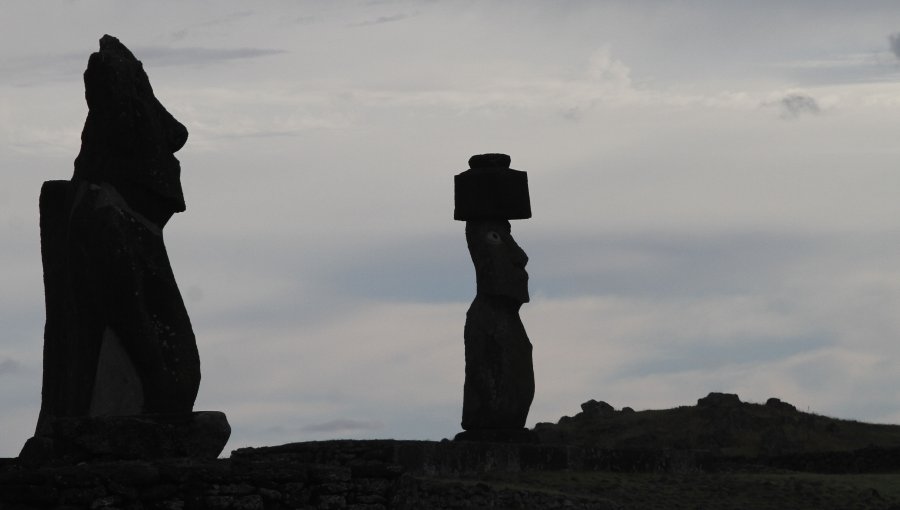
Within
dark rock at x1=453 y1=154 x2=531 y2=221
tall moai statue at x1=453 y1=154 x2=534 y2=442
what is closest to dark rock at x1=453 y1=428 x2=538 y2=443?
tall moai statue at x1=453 y1=154 x2=534 y2=442

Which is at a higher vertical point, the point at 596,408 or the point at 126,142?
the point at 596,408

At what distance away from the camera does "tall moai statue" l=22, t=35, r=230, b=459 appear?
14617mm

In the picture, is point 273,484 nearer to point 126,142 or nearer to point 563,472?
point 126,142

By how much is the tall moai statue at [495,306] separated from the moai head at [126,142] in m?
9.79

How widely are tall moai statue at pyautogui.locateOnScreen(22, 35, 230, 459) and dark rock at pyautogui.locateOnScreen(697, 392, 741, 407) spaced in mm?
19169

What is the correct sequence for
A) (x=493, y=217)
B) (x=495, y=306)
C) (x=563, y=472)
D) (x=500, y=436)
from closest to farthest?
(x=563, y=472), (x=500, y=436), (x=495, y=306), (x=493, y=217)

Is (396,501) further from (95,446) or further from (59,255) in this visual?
(59,255)

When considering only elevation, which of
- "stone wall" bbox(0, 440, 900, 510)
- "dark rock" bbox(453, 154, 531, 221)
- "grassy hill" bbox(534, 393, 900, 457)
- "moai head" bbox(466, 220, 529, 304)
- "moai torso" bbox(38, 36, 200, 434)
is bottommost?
"stone wall" bbox(0, 440, 900, 510)

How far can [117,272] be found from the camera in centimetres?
1470

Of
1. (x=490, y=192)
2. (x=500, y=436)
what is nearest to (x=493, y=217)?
(x=490, y=192)

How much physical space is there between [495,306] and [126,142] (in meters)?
10.6

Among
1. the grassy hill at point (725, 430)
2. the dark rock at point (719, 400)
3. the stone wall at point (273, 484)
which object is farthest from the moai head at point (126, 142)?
the dark rock at point (719, 400)

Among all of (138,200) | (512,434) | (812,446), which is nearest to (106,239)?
(138,200)

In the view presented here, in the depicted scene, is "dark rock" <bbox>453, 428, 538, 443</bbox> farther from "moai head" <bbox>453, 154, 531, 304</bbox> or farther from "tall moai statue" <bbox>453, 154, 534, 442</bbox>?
"moai head" <bbox>453, 154, 531, 304</bbox>
